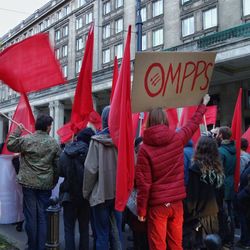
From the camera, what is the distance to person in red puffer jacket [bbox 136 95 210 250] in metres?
3.70

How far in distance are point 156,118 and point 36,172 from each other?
1.73 m

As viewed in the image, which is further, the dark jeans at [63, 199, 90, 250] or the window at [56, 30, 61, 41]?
the window at [56, 30, 61, 41]

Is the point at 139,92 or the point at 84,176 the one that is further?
the point at 84,176

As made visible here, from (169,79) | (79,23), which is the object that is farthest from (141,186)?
(79,23)

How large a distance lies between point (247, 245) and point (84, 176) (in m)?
2.99

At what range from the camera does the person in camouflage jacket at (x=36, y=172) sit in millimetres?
4668

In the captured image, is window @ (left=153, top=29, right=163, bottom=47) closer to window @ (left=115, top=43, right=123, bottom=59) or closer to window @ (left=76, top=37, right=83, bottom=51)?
window @ (left=115, top=43, right=123, bottom=59)

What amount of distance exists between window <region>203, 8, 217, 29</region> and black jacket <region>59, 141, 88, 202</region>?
72.1ft

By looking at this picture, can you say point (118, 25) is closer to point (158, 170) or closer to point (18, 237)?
point (18, 237)

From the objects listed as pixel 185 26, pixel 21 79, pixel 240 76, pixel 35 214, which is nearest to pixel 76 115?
pixel 21 79

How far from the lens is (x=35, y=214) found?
473cm

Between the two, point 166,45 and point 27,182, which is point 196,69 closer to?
point 27,182

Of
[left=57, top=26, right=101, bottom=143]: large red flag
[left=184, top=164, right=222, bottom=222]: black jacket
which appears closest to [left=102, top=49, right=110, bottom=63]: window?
[left=57, top=26, right=101, bottom=143]: large red flag

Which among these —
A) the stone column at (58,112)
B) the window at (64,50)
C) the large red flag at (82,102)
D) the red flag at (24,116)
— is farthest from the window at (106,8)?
the large red flag at (82,102)
